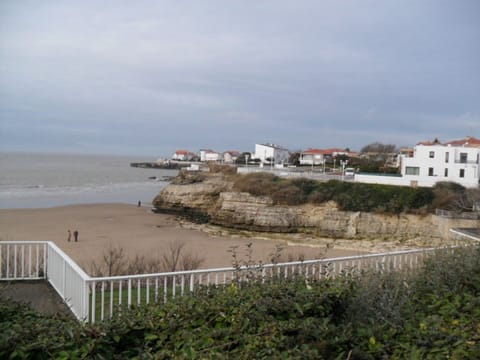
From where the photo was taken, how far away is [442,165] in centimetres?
3544

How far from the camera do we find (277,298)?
4172 mm

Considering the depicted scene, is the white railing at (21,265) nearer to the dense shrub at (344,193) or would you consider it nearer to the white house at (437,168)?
the dense shrub at (344,193)

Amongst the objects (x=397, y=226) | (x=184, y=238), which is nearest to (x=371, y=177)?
(x=397, y=226)

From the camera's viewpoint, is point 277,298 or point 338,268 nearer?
point 277,298

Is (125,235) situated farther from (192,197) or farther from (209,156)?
(209,156)

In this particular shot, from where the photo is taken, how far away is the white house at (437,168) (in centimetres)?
3456

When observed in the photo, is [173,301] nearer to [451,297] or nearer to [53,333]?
[53,333]

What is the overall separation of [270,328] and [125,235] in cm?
2504

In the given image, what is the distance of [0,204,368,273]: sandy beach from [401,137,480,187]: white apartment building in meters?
14.8

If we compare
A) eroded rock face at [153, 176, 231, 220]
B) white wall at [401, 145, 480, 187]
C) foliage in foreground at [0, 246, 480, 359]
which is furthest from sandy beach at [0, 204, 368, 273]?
white wall at [401, 145, 480, 187]

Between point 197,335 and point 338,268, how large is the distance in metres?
4.82

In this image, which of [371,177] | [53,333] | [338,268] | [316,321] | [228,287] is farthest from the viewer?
[371,177]

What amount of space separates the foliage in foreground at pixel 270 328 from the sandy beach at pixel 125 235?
1222 centimetres

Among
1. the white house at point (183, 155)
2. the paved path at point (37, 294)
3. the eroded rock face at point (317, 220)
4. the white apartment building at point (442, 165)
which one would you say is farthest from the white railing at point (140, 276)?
the white house at point (183, 155)
